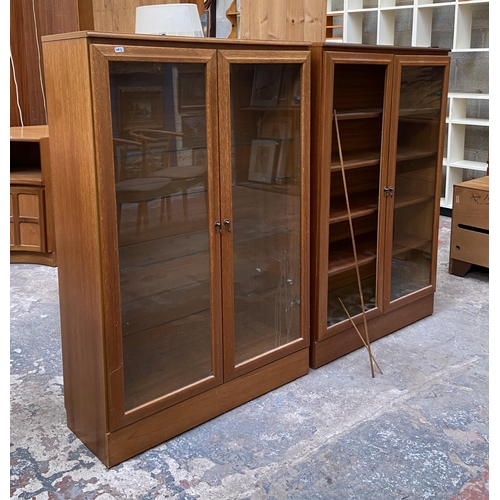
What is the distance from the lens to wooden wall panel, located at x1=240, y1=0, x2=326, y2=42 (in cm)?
288

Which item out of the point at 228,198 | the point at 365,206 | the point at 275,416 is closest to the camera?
the point at 228,198

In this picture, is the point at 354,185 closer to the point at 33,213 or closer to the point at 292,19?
the point at 292,19

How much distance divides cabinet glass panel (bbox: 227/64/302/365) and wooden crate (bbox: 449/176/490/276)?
6.01 feet

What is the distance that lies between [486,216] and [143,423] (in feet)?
8.99

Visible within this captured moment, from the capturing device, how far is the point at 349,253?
325 cm

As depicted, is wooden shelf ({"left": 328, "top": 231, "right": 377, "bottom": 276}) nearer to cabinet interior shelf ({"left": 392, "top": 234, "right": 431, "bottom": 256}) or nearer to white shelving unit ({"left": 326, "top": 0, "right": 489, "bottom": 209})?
cabinet interior shelf ({"left": 392, "top": 234, "right": 431, "bottom": 256})

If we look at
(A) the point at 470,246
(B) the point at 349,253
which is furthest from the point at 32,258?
(A) the point at 470,246

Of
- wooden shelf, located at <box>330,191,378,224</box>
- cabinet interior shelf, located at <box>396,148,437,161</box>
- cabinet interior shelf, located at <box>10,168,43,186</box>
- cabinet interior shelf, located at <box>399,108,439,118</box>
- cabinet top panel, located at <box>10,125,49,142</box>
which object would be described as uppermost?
cabinet interior shelf, located at <box>399,108,439,118</box>

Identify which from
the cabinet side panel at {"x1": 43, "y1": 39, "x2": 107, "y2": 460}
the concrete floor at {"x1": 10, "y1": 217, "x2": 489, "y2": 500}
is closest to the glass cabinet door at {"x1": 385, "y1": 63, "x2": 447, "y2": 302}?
the concrete floor at {"x1": 10, "y1": 217, "x2": 489, "y2": 500}

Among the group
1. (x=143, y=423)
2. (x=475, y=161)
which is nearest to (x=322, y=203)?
(x=143, y=423)

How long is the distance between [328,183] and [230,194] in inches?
22.5

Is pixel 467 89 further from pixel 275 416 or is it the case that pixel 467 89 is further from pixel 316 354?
pixel 275 416

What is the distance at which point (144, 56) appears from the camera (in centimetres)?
203

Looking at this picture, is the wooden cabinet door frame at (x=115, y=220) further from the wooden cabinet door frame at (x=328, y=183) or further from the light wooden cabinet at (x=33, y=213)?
the light wooden cabinet at (x=33, y=213)
